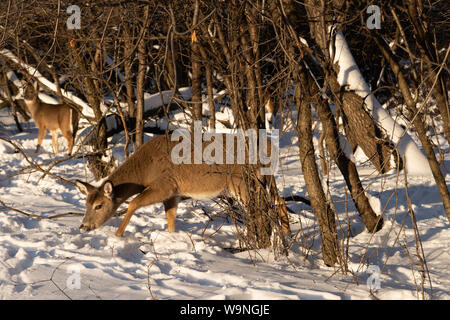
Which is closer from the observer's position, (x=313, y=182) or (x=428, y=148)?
(x=313, y=182)

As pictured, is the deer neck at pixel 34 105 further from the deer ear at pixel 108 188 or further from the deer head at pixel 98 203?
the deer ear at pixel 108 188

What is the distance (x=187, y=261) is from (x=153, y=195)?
1.84 metres

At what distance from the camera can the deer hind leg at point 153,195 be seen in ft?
21.7

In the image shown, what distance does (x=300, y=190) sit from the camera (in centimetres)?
960

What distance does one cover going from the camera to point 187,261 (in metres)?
5.09

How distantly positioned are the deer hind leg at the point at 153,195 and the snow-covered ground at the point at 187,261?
333mm

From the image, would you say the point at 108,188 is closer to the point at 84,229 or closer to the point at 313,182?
the point at 84,229

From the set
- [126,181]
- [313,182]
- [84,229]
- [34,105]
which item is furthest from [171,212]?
[34,105]

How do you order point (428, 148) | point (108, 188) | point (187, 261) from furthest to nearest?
point (108, 188) → point (428, 148) → point (187, 261)
